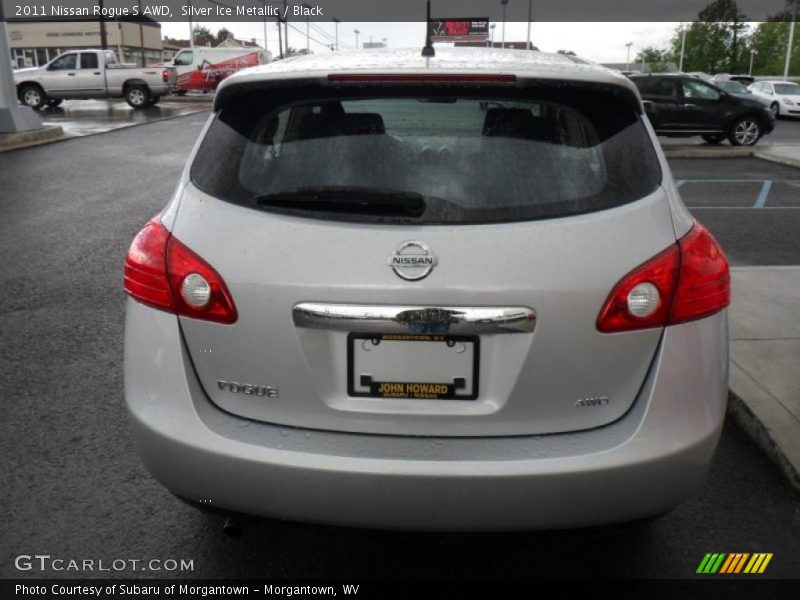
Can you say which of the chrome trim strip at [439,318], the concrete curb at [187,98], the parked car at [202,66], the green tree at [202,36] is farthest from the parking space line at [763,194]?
the green tree at [202,36]

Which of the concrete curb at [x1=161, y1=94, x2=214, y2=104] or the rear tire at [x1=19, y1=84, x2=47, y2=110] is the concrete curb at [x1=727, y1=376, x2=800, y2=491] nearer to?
the rear tire at [x1=19, y1=84, x2=47, y2=110]

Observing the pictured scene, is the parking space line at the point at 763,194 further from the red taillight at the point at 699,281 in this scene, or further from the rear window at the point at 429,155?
the rear window at the point at 429,155

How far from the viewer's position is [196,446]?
2248 millimetres

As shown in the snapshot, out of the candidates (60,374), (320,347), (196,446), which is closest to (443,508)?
(320,347)

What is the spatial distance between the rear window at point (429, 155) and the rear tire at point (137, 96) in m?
30.6

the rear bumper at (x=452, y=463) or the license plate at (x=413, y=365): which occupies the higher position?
the license plate at (x=413, y=365)

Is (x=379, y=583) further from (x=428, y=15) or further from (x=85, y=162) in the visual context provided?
(x=85, y=162)

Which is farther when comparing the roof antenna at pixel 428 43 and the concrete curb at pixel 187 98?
the concrete curb at pixel 187 98

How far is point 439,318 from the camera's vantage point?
6.94 feet

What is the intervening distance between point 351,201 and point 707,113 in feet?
62.8

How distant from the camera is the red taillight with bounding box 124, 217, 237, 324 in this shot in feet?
7.35

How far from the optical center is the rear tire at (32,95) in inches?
1145

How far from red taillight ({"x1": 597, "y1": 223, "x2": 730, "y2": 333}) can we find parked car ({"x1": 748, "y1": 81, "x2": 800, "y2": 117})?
3447 cm

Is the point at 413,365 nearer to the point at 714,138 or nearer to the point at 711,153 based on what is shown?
the point at 711,153
